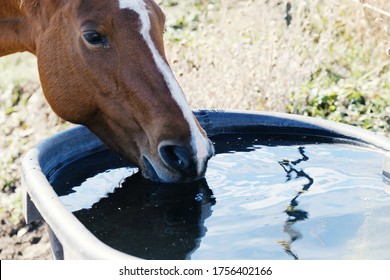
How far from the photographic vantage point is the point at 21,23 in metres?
3.23

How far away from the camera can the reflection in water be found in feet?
6.43

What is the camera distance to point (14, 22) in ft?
10.7

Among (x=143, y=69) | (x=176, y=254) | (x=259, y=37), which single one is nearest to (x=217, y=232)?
(x=176, y=254)

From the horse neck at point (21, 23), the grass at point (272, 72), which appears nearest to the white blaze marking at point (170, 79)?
the horse neck at point (21, 23)

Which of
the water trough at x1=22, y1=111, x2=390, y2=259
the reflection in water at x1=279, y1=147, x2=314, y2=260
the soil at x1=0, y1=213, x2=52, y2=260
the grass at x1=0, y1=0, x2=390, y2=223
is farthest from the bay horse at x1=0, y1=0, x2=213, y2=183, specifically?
the grass at x1=0, y1=0, x2=390, y2=223

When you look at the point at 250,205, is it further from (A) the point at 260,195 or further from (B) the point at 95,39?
(B) the point at 95,39

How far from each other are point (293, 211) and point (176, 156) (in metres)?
0.52

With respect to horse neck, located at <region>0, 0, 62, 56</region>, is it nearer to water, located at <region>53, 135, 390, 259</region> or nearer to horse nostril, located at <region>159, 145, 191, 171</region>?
water, located at <region>53, 135, 390, 259</region>

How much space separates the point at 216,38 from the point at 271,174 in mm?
3356

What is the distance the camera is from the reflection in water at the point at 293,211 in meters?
1.96

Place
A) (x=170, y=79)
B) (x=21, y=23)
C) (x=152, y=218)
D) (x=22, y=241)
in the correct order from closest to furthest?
1. (x=152, y=218)
2. (x=170, y=79)
3. (x=21, y=23)
4. (x=22, y=241)

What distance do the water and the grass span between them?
1.96 m

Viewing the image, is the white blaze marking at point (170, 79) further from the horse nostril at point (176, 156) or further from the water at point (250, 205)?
the water at point (250, 205)

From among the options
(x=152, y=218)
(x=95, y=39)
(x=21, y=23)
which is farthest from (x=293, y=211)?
(x=21, y=23)
